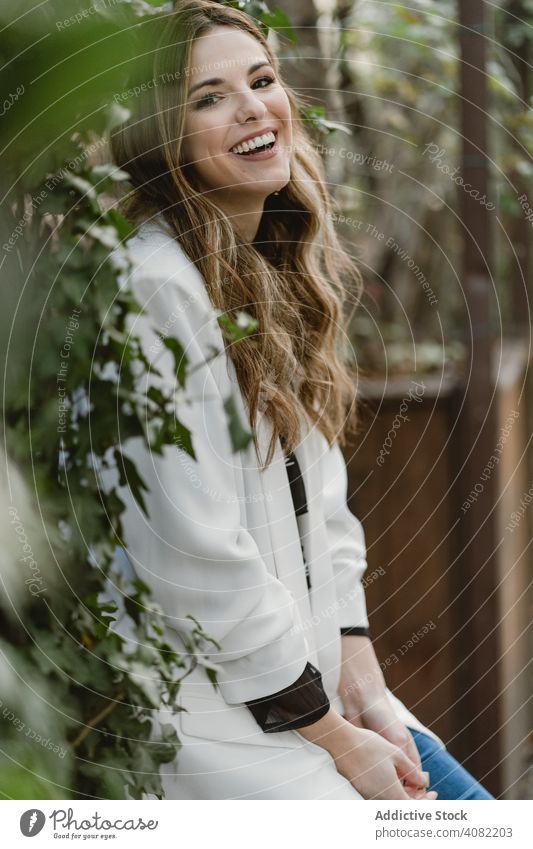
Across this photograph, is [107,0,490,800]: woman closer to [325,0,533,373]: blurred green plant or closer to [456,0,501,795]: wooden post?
[325,0,533,373]: blurred green plant

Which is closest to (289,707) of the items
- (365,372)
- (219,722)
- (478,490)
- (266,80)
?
(219,722)

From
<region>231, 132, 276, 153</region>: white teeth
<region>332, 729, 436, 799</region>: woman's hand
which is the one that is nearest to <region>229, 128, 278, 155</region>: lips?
<region>231, 132, 276, 153</region>: white teeth

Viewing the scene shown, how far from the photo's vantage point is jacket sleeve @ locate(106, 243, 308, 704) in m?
0.85

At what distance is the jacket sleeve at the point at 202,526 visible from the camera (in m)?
0.85

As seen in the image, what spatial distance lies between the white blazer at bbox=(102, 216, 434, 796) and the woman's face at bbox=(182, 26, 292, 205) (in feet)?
0.27

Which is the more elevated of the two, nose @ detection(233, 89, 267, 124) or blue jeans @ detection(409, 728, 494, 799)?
nose @ detection(233, 89, 267, 124)

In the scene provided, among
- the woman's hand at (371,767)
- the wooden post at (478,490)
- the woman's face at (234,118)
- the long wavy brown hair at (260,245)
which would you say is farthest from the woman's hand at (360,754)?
the wooden post at (478,490)

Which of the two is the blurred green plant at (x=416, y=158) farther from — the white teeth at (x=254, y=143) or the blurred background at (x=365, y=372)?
the white teeth at (x=254, y=143)

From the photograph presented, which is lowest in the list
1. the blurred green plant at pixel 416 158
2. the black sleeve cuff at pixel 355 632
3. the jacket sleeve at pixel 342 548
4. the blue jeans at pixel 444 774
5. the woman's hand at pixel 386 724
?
the blue jeans at pixel 444 774

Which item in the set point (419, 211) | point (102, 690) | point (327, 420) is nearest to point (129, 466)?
point (102, 690)

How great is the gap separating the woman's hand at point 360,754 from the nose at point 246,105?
0.60 m

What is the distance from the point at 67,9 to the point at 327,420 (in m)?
0.56

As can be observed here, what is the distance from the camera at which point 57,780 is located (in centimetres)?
70
